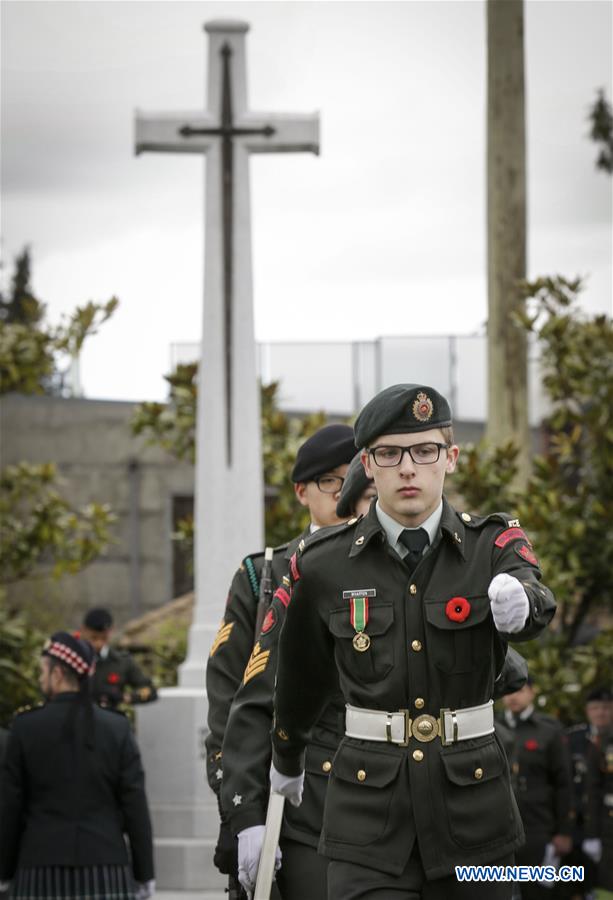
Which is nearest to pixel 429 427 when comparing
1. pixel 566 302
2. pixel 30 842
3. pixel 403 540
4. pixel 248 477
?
pixel 403 540

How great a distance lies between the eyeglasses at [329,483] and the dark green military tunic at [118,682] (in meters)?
6.47

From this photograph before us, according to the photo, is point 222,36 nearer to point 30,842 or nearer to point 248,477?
point 248,477

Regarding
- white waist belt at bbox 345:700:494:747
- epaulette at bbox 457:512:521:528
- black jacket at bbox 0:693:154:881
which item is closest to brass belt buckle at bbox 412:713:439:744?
white waist belt at bbox 345:700:494:747

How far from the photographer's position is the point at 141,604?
2223cm

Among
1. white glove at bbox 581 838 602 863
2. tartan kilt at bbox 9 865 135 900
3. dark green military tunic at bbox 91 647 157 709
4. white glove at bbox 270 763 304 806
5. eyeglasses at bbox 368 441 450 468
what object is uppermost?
eyeglasses at bbox 368 441 450 468

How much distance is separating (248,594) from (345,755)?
1.70m

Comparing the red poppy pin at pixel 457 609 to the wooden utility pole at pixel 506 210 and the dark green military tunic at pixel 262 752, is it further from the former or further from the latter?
the wooden utility pole at pixel 506 210

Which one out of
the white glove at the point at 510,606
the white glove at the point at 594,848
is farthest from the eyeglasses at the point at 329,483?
the white glove at the point at 594,848

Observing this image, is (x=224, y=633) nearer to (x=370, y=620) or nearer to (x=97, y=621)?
(x=370, y=620)

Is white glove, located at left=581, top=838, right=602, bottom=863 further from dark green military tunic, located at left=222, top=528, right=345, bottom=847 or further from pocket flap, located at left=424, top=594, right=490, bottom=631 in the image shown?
pocket flap, located at left=424, top=594, right=490, bottom=631

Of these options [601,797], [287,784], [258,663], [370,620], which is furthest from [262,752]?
[601,797]

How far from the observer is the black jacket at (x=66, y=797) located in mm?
7676

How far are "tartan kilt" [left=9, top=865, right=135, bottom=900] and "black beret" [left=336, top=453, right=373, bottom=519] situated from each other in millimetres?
2844

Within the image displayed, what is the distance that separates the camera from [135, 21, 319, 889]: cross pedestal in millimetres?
12375
